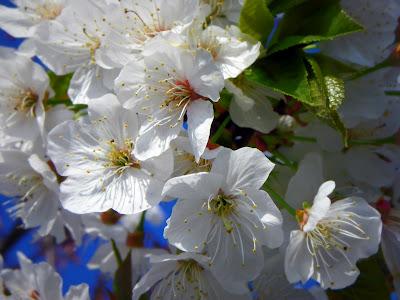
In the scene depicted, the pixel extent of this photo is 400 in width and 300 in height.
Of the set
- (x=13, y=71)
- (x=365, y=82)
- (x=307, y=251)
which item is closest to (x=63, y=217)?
(x=13, y=71)

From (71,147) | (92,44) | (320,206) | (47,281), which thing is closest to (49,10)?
(92,44)

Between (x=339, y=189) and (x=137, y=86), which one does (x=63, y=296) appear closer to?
(x=137, y=86)

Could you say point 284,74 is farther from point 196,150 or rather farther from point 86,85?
point 86,85

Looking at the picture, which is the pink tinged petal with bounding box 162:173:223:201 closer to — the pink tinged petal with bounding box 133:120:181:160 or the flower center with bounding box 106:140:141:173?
the pink tinged petal with bounding box 133:120:181:160

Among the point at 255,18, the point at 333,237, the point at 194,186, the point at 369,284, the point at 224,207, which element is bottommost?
the point at 369,284

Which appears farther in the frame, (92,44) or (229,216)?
(92,44)
